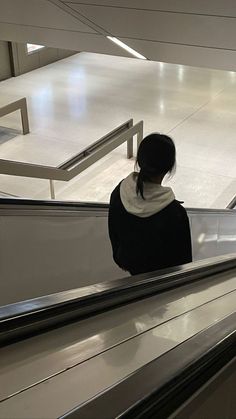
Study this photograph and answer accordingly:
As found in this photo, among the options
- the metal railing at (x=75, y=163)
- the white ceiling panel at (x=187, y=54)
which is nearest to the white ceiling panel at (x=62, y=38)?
the white ceiling panel at (x=187, y=54)

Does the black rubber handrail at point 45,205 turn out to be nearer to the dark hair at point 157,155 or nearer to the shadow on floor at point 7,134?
the dark hair at point 157,155

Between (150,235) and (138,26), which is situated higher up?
(138,26)

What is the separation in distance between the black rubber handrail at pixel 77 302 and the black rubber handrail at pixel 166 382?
39 cm

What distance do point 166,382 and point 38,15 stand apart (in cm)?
616

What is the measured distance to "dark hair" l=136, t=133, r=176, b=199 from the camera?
2250 mm

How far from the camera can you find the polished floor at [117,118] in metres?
8.37

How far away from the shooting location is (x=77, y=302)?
1548 mm

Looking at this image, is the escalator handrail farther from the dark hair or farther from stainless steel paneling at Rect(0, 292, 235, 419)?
stainless steel paneling at Rect(0, 292, 235, 419)

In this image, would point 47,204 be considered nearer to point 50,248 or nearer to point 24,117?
point 50,248

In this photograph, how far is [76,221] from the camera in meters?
3.64

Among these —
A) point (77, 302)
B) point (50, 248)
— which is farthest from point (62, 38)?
point (77, 302)

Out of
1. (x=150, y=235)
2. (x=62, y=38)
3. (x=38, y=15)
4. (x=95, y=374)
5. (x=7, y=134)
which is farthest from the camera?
(x=7, y=134)

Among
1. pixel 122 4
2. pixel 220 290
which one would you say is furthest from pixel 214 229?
pixel 220 290

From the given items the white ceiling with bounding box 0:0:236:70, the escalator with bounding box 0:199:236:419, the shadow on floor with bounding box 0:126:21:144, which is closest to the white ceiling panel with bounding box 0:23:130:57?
the white ceiling with bounding box 0:0:236:70
